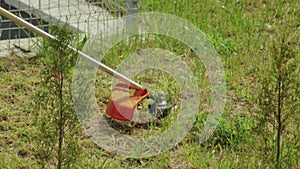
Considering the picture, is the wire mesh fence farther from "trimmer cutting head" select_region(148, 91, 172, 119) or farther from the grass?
"trimmer cutting head" select_region(148, 91, 172, 119)

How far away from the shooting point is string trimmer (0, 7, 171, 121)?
15.9ft

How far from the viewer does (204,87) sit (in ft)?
18.2

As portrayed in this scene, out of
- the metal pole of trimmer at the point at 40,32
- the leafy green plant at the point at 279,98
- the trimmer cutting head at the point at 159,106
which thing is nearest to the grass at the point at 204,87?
the trimmer cutting head at the point at 159,106

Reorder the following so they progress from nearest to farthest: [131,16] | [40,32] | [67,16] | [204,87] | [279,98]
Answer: [279,98]
[40,32]
[204,87]
[131,16]
[67,16]

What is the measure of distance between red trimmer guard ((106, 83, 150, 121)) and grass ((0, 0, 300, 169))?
10 centimetres

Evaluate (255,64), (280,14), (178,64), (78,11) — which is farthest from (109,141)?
(280,14)

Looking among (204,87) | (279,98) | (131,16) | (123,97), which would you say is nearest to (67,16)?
(131,16)

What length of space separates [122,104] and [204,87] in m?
0.95

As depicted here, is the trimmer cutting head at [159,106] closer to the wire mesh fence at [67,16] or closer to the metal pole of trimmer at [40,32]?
the metal pole of trimmer at [40,32]

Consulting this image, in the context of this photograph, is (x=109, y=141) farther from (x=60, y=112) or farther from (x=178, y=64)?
(x=178, y=64)

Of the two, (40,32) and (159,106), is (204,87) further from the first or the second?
(40,32)

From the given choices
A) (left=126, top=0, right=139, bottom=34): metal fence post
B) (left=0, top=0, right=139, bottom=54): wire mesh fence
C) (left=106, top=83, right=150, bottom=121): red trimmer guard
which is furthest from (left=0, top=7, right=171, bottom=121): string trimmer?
(left=126, top=0, right=139, bottom=34): metal fence post

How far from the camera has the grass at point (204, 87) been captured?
176 inches

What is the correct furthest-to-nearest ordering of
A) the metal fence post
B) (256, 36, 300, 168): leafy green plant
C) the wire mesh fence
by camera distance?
1. the metal fence post
2. the wire mesh fence
3. (256, 36, 300, 168): leafy green plant
